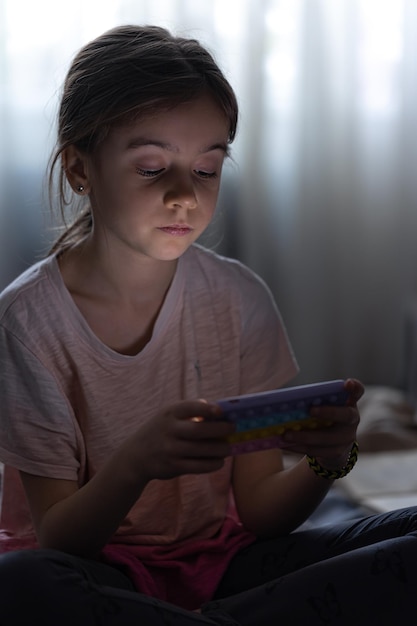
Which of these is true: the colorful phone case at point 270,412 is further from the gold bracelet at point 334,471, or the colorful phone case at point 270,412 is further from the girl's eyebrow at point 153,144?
the girl's eyebrow at point 153,144

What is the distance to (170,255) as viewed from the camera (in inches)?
44.3

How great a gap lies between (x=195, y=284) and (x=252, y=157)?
1266 millimetres

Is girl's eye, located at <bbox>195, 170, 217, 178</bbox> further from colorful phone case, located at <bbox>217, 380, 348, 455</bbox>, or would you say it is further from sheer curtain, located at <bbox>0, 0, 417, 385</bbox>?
sheer curtain, located at <bbox>0, 0, 417, 385</bbox>

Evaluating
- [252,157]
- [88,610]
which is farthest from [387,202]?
[88,610]

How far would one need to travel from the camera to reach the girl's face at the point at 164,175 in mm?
1086

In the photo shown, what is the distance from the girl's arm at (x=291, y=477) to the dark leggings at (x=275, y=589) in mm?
50

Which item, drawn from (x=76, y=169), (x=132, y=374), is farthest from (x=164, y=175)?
(x=132, y=374)

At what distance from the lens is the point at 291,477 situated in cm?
116

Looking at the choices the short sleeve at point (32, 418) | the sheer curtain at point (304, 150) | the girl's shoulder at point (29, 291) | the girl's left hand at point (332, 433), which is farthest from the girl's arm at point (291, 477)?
the sheer curtain at point (304, 150)

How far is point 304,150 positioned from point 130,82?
145cm

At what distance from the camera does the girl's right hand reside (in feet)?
2.93

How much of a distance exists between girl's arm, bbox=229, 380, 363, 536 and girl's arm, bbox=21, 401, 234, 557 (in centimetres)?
10

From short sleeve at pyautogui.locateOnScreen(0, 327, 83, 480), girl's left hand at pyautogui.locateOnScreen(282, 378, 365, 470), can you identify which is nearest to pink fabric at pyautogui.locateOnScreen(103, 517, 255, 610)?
short sleeve at pyautogui.locateOnScreen(0, 327, 83, 480)

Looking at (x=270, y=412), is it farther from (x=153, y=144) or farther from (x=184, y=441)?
(x=153, y=144)
